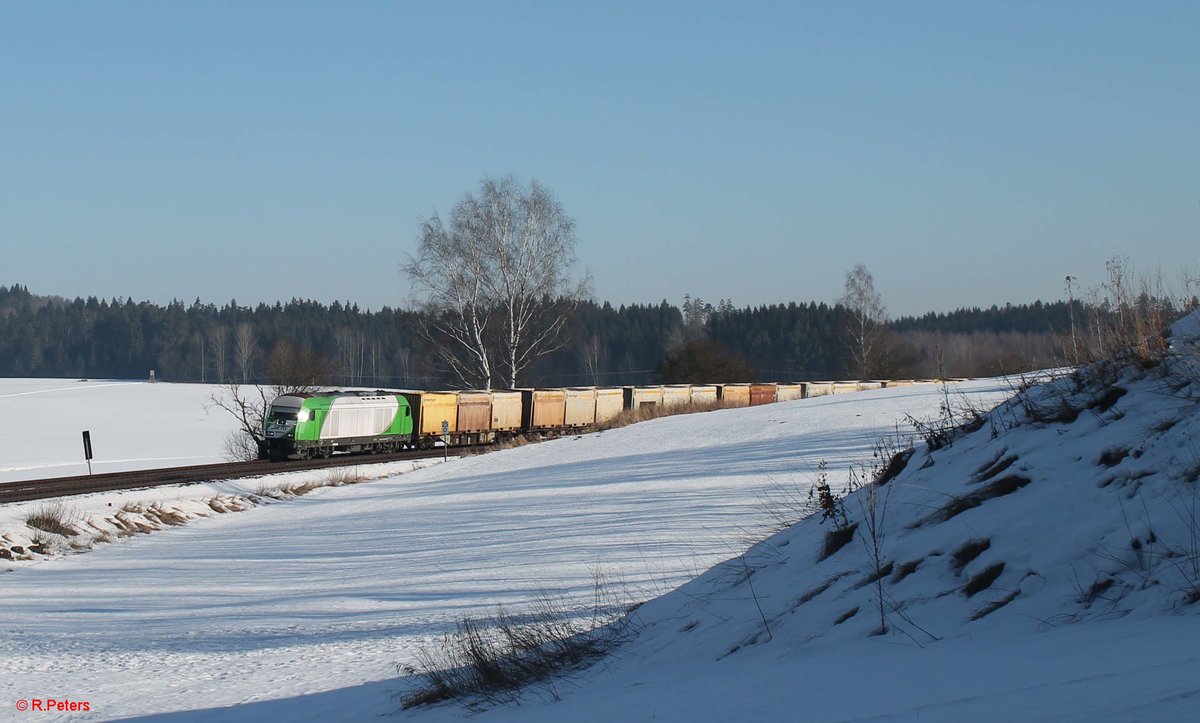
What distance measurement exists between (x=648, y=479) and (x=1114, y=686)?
17.6m

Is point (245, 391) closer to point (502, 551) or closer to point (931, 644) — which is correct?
point (502, 551)

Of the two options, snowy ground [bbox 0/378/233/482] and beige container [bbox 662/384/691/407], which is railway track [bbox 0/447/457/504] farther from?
beige container [bbox 662/384/691/407]

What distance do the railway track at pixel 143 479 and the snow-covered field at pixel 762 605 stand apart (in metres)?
9.42

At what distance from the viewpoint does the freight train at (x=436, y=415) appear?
135ft

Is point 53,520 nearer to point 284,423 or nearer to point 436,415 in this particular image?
point 284,423

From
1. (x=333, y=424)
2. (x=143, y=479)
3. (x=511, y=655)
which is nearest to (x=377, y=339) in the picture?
(x=333, y=424)

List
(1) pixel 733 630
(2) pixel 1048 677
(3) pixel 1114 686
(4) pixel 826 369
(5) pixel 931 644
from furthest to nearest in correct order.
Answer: (4) pixel 826 369 → (1) pixel 733 630 → (5) pixel 931 644 → (2) pixel 1048 677 → (3) pixel 1114 686

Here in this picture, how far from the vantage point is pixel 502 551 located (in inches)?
574

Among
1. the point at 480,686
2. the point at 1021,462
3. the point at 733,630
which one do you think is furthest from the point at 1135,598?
the point at 480,686

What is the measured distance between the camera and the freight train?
41.0m

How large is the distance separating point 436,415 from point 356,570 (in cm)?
3166

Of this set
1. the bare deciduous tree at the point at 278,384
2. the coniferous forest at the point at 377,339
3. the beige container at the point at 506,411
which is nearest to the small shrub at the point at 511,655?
the beige container at the point at 506,411

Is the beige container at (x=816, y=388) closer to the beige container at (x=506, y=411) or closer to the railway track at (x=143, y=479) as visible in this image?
the beige container at (x=506, y=411)

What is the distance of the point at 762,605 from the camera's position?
23.1 feet
